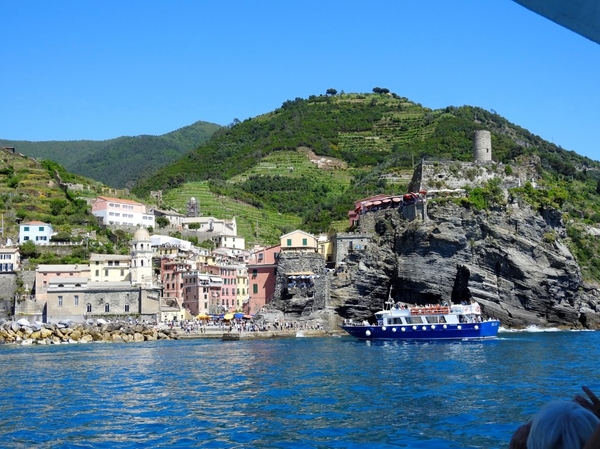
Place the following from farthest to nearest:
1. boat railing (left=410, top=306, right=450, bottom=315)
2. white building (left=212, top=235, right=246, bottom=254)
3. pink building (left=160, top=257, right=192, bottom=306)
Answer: white building (left=212, top=235, right=246, bottom=254) → pink building (left=160, top=257, right=192, bottom=306) → boat railing (left=410, top=306, right=450, bottom=315)

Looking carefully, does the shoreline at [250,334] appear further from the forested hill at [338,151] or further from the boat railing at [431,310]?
the forested hill at [338,151]

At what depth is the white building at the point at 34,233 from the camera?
75812 mm

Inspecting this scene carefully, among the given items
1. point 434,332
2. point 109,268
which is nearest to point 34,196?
point 109,268

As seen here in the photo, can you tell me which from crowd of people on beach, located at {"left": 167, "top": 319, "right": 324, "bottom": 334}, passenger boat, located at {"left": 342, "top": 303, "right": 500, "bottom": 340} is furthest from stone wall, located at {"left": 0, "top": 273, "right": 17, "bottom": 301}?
passenger boat, located at {"left": 342, "top": 303, "right": 500, "bottom": 340}

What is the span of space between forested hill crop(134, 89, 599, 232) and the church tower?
24.5 metres

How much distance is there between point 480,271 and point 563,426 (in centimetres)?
5650

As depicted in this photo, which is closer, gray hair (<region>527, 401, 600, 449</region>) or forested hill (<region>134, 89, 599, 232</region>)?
gray hair (<region>527, 401, 600, 449</region>)

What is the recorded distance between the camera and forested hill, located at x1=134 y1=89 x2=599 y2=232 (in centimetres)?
10562

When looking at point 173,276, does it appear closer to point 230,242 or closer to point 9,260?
point 9,260

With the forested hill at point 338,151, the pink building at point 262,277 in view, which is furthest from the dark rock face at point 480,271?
the forested hill at point 338,151

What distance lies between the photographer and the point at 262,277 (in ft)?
227

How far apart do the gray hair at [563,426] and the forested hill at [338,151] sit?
85.2m

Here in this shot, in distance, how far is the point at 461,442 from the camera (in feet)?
48.3

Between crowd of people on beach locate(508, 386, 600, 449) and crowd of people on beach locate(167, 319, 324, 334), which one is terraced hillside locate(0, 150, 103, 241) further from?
crowd of people on beach locate(508, 386, 600, 449)
